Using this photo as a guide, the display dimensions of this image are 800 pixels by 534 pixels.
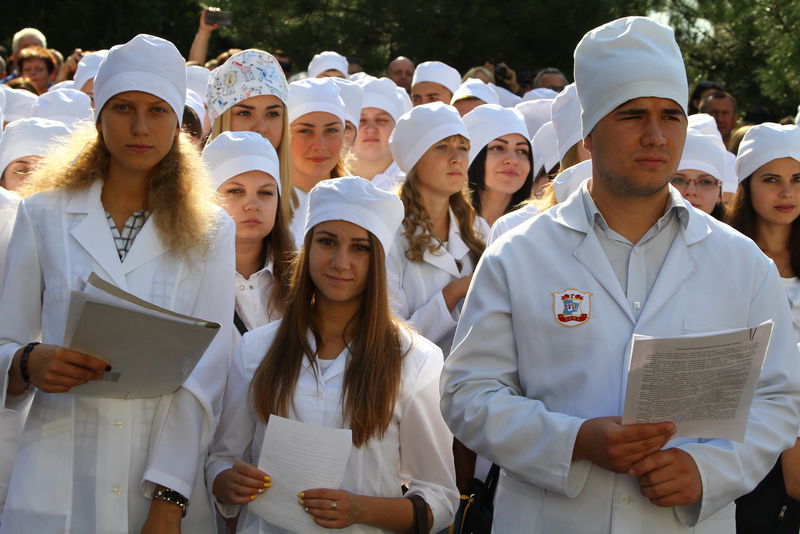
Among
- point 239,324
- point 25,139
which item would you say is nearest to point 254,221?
point 239,324

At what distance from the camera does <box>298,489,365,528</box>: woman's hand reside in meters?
3.93

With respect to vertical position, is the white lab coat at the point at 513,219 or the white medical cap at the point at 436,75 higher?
the white medical cap at the point at 436,75

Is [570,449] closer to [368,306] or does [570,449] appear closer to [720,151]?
[368,306]

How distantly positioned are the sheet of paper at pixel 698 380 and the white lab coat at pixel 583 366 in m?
0.10

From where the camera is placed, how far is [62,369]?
359 cm

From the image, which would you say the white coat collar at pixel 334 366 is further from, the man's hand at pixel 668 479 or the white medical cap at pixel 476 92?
the white medical cap at pixel 476 92

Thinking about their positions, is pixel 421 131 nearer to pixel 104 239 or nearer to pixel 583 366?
pixel 104 239

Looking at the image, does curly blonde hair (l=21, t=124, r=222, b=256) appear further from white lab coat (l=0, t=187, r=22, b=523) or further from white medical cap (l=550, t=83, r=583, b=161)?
white medical cap (l=550, t=83, r=583, b=161)

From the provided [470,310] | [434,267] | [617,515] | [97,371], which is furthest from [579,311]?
[434,267]

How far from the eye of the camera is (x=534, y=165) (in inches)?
308

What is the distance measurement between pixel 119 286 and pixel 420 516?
1.34m

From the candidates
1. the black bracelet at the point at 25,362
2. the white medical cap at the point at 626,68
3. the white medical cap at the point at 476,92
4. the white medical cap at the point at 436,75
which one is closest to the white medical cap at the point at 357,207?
the white medical cap at the point at 626,68

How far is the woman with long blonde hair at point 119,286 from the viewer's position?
12.7ft

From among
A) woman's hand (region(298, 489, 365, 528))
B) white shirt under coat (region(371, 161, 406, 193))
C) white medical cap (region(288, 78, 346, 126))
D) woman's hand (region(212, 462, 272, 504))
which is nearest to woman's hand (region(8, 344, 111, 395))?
woman's hand (region(212, 462, 272, 504))
